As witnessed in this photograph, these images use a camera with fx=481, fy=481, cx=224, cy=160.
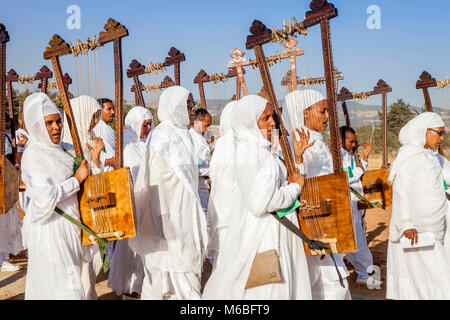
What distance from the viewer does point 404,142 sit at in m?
5.05

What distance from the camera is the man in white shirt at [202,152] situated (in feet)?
21.1

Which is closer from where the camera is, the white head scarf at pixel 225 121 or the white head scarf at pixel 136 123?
the white head scarf at pixel 225 121

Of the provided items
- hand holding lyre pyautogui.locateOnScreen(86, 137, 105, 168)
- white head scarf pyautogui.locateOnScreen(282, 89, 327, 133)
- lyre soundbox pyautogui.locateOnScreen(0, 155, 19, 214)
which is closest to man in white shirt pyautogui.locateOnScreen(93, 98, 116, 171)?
lyre soundbox pyautogui.locateOnScreen(0, 155, 19, 214)

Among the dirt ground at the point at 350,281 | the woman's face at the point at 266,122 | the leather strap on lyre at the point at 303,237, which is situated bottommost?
the dirt ground at the point at 350,281

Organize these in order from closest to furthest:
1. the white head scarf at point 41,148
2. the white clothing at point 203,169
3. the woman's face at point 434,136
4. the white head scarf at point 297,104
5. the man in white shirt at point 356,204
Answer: the white head scarf at point 41,148, the white head scarf at point 297,104, the woman's face at point 434,136, the man in white shirt at point 356,204, the white clothing at point 203,169

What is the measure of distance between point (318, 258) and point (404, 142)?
173 cm

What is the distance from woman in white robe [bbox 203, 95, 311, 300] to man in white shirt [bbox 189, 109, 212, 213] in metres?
2.20

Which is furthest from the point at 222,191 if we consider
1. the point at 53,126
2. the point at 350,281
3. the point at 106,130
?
the point at 350,281

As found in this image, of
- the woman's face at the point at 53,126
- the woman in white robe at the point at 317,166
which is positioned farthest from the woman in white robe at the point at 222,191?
the woman's face at the point at 53,126

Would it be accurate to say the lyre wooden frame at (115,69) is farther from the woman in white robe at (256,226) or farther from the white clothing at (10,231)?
→ the white clothing at (10,231)

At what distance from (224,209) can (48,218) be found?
1.47 metres
